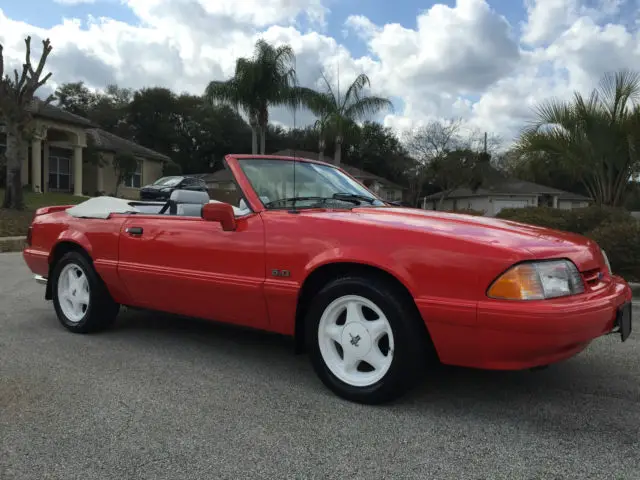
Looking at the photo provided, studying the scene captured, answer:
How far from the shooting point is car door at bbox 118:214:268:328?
3.62 m

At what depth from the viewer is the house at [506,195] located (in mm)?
43406

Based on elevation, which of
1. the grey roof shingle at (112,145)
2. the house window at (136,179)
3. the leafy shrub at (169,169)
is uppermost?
the grey roof shingle at (112,145)

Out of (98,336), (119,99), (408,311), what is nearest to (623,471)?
(408,311)

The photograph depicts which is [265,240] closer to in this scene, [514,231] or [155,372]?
[155,372]

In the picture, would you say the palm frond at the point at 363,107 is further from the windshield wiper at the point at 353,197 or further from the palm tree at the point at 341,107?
the windshield wiper at the point at 353,197

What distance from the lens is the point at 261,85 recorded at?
90.3ft

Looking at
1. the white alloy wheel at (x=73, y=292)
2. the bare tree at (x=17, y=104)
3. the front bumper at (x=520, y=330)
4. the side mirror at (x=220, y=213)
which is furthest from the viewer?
the bare tree at (x=17, y=104)

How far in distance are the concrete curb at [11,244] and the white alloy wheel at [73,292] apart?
8.76 meters

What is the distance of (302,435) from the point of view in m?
2.81

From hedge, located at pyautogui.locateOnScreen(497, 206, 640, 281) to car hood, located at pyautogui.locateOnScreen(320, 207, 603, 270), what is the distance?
4.43 meters

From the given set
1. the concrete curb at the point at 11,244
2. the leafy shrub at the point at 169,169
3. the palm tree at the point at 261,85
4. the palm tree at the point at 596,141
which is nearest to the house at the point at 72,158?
the leafy shrub at the point at 169,169

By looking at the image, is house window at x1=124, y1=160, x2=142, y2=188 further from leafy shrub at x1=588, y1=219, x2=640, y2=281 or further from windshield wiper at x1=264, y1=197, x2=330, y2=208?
windshield wiper at x1=264, y1=197, x2=330, y2=208

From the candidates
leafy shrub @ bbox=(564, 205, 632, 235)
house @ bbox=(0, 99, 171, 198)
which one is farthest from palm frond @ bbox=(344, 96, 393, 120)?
leafy shrub @ bbox=(564, 205, 632, 235)

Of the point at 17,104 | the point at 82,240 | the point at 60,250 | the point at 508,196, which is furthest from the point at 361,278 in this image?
the point at 508,196
